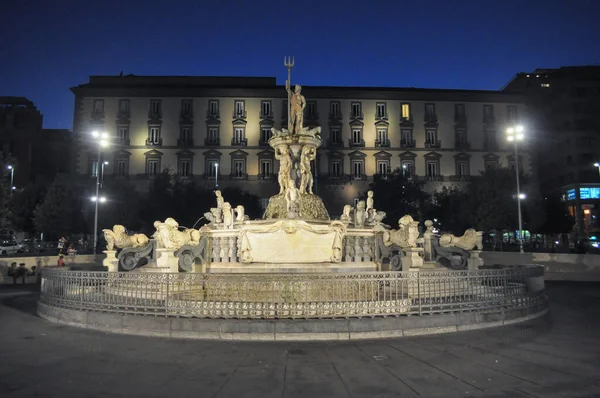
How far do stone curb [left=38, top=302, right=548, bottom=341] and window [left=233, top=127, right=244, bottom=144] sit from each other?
56022 millimetres

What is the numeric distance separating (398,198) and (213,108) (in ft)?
98.7

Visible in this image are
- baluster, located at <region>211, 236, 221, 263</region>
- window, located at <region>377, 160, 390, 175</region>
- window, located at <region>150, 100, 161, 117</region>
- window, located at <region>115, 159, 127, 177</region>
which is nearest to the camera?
baluster, located at <region>211, 236, 221, 263</region>

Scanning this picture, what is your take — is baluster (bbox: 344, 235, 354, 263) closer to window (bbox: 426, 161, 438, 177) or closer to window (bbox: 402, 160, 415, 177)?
window (bbox: 402, 160, 415, 177)

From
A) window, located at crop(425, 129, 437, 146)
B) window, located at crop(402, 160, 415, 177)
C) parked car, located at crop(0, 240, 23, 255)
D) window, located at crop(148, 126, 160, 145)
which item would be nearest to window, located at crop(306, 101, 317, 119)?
window, located at crop(402, 160, 415, 177)

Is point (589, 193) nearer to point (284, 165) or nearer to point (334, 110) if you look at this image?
point (334, 110)

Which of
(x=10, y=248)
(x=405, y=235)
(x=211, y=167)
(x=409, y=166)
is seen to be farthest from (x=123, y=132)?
(x=405, y=235)

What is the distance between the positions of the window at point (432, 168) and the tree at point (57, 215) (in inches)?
1856

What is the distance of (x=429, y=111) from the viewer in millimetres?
66562

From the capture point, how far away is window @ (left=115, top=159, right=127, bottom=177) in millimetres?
62469

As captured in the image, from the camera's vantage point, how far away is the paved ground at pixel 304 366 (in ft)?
18.1

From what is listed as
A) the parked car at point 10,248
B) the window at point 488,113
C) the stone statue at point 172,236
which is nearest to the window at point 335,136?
the window at point 488,113

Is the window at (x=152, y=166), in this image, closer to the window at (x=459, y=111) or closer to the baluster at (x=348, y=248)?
the window at (x=459, y=111)

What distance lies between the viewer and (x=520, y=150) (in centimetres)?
6644

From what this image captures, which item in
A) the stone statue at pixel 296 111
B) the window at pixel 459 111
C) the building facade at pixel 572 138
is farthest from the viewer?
the window at pixel 459 111
